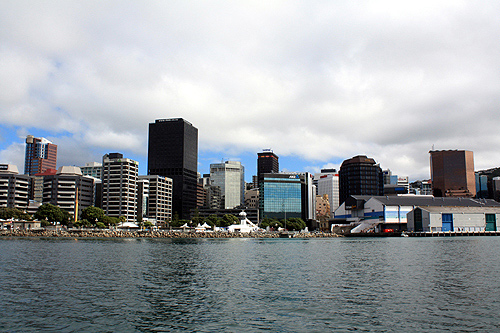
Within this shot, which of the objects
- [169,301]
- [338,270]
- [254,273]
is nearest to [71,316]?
[169,301]

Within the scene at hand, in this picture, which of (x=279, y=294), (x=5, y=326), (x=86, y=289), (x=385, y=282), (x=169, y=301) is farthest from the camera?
(x=385, y=282)

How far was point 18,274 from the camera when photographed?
160 ft

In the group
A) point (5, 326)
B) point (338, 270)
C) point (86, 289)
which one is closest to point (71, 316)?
point (5, 326)

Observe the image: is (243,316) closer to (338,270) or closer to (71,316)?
(71,316)

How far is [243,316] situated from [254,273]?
2281 cm

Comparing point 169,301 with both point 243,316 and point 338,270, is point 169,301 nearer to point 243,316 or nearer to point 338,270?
point 243,316

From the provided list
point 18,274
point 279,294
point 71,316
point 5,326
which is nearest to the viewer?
point 5,326

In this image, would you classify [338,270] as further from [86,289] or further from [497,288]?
[86,289]

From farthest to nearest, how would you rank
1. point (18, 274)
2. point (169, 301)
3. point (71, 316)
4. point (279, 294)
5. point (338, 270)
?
1. point (338, 270)
2. point (18, 274)
3. point (279, 294)
4. point (169, 301)
5. point (71, 316)

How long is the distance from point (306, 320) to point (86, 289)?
22.4 meters

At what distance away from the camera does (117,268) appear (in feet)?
184

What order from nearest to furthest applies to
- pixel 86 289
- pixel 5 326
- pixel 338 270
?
pixel 5 326, pixel 86 289, pixel 338 270

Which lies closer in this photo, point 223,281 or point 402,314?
point 402,314

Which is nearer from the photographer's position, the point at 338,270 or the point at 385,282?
the point at 385,282
